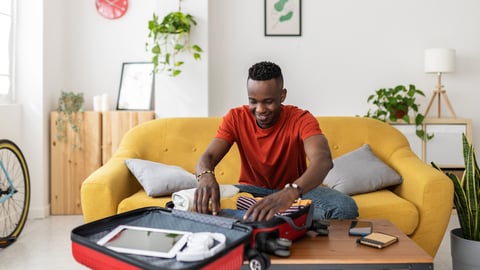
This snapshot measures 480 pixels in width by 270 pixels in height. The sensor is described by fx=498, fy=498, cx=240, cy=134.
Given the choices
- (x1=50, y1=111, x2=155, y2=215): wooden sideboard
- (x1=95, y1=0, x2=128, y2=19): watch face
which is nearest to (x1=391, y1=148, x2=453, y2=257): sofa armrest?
(x1=50, y1=111, x2=155, y2=215): wooden sideboard

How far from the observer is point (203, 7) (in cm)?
397

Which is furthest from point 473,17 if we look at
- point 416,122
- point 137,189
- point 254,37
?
point 137,189

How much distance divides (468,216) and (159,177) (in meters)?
1.66

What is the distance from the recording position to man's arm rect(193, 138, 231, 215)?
6.01 feet

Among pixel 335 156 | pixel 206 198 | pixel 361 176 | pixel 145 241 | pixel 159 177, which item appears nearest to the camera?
pixel 145 241

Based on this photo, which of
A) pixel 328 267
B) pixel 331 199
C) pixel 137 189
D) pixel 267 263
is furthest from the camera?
pixel 137 189

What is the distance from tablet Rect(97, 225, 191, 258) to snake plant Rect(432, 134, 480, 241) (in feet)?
5.51

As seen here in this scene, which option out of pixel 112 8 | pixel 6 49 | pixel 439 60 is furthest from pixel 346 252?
pixel 112 8

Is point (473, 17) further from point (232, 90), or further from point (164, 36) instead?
point (164, 36)

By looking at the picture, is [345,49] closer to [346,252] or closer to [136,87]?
[136,87]

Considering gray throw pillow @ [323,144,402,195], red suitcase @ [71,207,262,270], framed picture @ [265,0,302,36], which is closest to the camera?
red suitcase @ [71,207,262,270]

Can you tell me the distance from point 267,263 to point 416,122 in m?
2.96

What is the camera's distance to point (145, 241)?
141 centimetres

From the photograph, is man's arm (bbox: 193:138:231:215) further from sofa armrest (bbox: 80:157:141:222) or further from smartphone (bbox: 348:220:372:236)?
sofa armrest (bbox: 80:157:141:222)
